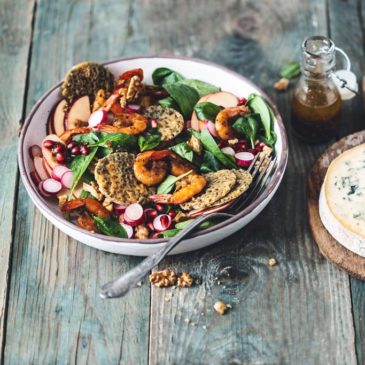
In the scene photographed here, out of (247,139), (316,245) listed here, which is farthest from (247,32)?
(316,245)

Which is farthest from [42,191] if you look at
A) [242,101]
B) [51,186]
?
[242,101]

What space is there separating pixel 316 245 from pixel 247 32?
5.48ft

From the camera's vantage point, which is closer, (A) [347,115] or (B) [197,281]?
(B) [197,281]

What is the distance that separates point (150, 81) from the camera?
3.88m

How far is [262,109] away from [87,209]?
39.8 inches

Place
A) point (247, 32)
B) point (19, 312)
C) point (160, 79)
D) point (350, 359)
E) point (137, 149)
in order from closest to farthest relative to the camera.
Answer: point (350, 359)
point (19, 312)
point (137, 149)
point (160, 79)
point (247, 32)

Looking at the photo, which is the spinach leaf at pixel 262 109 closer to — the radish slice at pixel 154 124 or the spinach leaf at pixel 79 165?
the radish slice at pixel 154 124

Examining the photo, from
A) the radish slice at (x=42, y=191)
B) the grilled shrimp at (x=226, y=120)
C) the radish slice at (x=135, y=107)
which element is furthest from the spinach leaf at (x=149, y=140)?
the radish slice at (x=42, y=191)

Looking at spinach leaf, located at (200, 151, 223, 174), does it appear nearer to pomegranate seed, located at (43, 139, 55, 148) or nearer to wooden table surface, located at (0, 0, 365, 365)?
wooden table surface, located at (0, 0, 365, 365)

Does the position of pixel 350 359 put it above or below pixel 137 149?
below

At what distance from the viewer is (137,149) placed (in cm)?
346

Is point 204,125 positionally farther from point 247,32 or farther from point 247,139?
point 247,32


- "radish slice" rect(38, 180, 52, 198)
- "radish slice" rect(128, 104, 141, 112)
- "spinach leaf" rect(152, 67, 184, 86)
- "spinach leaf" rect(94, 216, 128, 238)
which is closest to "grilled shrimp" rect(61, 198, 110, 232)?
"spinach leaf" rect(94, 216, 128, 238)

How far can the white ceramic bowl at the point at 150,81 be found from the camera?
122 inches
